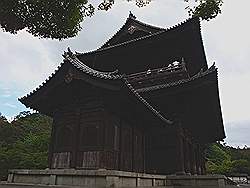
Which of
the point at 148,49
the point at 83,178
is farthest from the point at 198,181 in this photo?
the point at 148,49

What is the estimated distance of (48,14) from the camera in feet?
25.4

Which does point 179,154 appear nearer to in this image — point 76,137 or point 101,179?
point 76,137

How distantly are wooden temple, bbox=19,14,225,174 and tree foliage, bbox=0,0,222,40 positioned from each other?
2138 millimetres

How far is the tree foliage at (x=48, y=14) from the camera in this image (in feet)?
24.2

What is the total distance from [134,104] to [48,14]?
16.1 ft

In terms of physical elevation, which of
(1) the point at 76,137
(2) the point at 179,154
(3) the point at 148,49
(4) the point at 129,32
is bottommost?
(2) the point at 179,154

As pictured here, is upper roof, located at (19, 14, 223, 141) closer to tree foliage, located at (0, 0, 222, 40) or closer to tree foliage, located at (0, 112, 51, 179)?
tree foliage, located at (0, 0, 222, 40)

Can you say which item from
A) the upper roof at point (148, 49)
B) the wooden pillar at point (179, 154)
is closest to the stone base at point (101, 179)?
the wooden pillar at point (179, 154)

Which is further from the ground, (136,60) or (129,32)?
(129,32)

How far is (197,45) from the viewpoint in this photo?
14.9 m

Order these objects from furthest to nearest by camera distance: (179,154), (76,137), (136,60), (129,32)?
(129,32)
(136,60)
(179,154)
(76,137)

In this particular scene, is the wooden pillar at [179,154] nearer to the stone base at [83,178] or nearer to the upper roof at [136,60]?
the upper roof at [136,60]

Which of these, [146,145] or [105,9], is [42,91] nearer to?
[105,9]

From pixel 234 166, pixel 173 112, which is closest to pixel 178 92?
pixel 173 112
